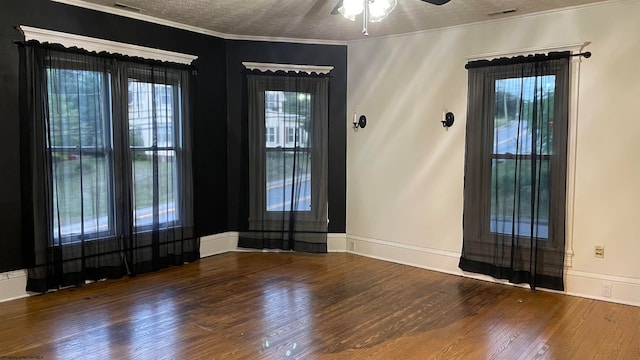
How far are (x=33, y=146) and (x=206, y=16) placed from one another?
1.97 meters

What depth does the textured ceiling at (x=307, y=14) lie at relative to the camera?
156 inches

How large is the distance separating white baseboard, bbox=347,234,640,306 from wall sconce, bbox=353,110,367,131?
1.34 m

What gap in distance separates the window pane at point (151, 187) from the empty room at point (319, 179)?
0.02 m

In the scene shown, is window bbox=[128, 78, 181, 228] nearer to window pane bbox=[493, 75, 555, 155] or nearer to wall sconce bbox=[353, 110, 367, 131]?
wall sconce bbox=[353, 110, 367, 131]

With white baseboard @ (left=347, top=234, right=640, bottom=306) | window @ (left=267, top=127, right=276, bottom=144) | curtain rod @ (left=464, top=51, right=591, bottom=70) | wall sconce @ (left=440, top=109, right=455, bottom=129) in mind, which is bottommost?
white baseboard @ (left=347, top=234, right=640, bottom=306)

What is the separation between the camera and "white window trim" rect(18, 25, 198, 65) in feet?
12.5

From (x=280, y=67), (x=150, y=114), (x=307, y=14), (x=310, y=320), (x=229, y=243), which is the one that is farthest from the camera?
(x=229, y=243)

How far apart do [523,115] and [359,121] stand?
6.19 ft

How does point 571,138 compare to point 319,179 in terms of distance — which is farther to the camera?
point 319,179

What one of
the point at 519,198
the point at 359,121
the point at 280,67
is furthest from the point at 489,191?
the point at 280,67

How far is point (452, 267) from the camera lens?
15.7ft

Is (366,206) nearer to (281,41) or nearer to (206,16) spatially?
(281,41)

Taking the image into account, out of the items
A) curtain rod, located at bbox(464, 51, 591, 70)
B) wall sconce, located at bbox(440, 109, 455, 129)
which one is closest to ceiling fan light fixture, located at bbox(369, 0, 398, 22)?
curtain rod, located at bbox(464, 51, 591, 70)

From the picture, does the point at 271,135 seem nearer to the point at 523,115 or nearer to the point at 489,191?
the point at 489,191
